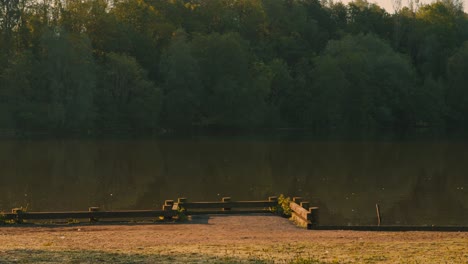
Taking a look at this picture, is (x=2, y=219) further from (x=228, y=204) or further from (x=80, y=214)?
(x=228, y=204)

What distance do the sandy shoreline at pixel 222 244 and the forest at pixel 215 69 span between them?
6371 centimetres

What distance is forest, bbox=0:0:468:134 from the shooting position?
8219 cm

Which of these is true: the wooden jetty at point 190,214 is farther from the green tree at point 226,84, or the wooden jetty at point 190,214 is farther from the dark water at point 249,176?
the green tree at point 226,84

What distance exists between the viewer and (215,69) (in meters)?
92.8

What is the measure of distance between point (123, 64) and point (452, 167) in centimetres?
4895

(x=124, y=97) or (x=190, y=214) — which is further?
(x=124, y=97)

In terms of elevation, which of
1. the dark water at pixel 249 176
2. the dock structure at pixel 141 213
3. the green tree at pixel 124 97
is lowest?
the dark water at pixel 249 176

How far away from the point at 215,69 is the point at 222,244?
7774 centimetres

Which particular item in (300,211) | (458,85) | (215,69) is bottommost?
(300,211)

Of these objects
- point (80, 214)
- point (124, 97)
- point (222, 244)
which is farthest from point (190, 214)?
point (124, 97)

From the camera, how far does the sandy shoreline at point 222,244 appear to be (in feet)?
43.1

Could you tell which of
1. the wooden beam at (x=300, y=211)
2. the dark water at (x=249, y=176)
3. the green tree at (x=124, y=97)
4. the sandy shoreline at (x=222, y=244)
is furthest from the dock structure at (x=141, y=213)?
the green tree at (x=124, y=97)

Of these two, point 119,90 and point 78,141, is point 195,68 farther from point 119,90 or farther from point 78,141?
point 78,141

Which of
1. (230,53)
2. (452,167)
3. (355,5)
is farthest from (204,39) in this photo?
(452,167)
